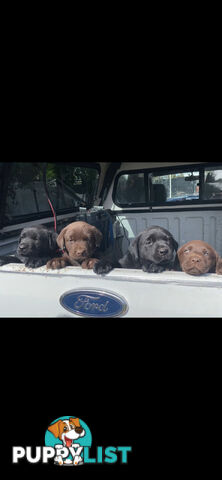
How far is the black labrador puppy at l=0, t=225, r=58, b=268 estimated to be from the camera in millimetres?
2006

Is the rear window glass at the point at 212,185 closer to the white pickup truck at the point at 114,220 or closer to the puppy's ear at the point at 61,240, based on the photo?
the white pickup truck at the point at 114,220

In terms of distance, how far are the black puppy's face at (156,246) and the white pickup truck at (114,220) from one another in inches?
7.4

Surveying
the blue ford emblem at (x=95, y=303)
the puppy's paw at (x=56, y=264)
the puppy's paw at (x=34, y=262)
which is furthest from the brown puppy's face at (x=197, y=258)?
the puppy's paw at (x=34, y=262)

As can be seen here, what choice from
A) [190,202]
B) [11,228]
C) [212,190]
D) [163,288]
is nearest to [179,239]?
[190,202]

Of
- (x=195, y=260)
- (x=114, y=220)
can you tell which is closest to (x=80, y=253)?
(x=195, y=260)

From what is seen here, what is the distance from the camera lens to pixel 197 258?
166 centimetres

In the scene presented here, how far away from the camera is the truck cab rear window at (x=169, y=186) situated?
14.6 ft

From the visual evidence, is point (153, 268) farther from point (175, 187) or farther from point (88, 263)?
point (175, 187)

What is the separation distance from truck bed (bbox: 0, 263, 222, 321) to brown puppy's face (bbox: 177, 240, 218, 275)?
62 mm

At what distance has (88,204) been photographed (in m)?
5.31

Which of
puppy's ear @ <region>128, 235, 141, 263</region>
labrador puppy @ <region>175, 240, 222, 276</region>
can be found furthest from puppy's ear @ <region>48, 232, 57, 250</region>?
labrador puppy @ <region>175, 240, 222, 276</region>

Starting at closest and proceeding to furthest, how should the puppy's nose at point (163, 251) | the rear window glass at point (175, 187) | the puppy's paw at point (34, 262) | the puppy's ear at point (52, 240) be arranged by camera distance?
1. the puppy's nose at point (163, 251)
2. the puppy's paw at point (34, 262)
3. the puppy's ear at point (52, 240)
4. the rear window glass at point (175, 187)

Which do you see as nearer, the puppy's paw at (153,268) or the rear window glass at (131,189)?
the puppy's paw at (153,268)

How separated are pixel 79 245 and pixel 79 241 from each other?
38 millimetres
